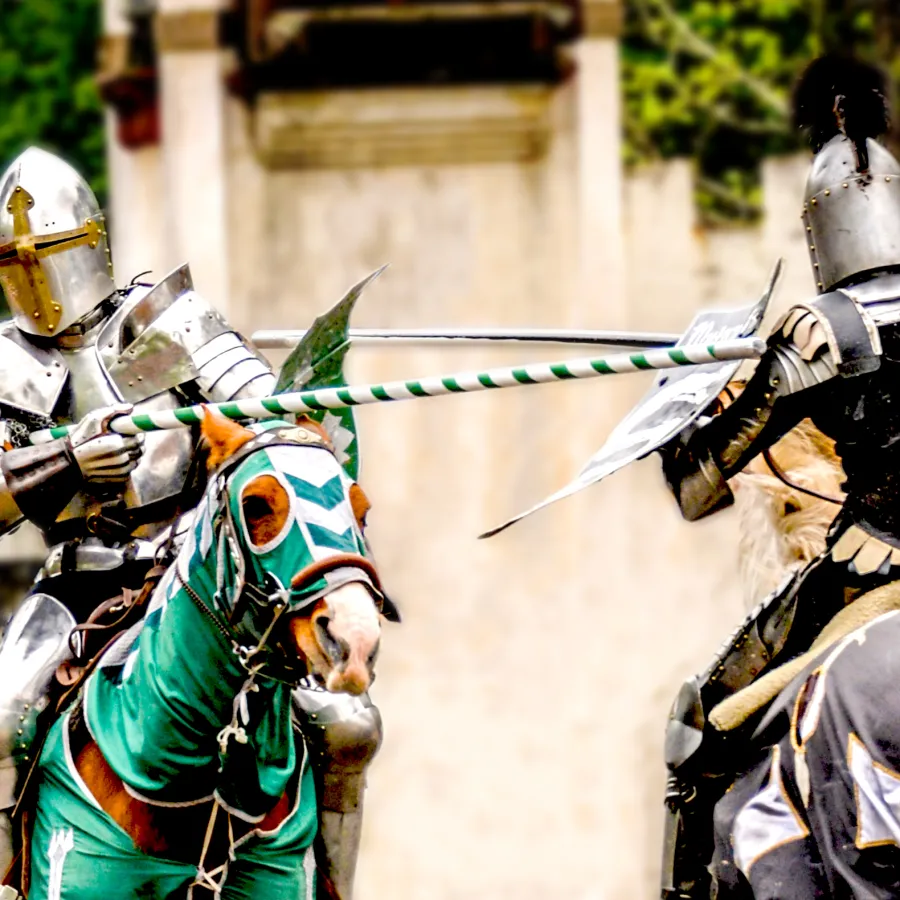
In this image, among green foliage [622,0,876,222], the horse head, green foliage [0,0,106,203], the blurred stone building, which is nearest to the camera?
the horse head

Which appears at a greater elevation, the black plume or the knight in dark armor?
the black plume

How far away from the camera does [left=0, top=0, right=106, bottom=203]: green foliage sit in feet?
69.3

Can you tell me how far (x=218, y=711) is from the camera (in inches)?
261

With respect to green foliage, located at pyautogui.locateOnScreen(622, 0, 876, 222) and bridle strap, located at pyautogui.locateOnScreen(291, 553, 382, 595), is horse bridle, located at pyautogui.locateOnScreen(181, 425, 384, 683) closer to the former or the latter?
bridle strap, located at pyautogui.locateOnScreen(291, 553, 382, 595)

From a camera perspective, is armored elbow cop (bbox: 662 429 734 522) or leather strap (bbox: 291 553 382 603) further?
armored elbow cop (bbox: 662 429 734 522)

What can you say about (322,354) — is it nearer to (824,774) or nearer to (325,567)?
(325,567)

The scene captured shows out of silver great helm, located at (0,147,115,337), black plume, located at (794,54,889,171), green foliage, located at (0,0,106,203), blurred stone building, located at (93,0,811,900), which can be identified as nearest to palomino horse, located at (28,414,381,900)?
silver great helm, located at (0,147,115,337)

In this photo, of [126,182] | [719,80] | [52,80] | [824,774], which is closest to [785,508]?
[824,774]

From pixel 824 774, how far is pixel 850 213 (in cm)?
137

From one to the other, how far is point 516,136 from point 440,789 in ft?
10.7

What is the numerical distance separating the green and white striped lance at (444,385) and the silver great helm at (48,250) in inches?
24.4

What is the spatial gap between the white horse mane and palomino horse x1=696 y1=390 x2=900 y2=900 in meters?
0.93

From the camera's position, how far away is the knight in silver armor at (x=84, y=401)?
7.01 metres

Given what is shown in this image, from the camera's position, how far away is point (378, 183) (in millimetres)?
14352
